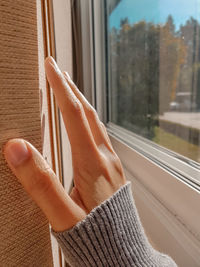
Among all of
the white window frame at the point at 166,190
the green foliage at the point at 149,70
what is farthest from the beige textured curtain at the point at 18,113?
the green foliage at the point at 149,70

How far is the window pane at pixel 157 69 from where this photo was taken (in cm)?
62

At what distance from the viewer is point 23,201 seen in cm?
30

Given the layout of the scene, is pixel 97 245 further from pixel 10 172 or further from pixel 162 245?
pixel 162 245

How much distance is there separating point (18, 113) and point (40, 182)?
9 centimetres

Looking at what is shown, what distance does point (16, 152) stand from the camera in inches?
10.5

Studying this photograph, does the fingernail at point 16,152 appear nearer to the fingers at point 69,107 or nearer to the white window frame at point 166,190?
the fingers at point 69,107

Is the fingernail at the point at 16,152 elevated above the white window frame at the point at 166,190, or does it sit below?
above

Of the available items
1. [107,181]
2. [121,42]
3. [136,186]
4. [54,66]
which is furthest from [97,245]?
[121,42]

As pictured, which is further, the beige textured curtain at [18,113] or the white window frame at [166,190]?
the white window frame at [166,190]

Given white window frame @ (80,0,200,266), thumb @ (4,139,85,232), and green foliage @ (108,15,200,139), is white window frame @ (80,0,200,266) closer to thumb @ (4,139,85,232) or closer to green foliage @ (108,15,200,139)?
green foliage @ (108,15,200,139)

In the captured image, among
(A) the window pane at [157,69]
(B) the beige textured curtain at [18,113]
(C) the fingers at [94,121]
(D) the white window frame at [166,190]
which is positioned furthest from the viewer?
(A) the window pane at [157,69]

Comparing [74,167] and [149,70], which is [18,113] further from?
[149,70]

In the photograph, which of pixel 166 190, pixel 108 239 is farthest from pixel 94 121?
pixel 166 190

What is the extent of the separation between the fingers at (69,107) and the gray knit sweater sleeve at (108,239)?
0.32 feet
